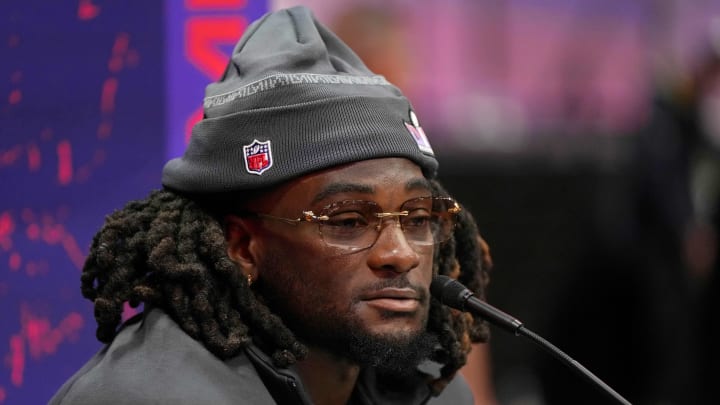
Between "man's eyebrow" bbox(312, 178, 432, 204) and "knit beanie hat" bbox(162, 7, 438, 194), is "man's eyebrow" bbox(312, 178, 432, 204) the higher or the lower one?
the lower one

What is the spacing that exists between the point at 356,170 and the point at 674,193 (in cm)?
321

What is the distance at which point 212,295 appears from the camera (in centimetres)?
252

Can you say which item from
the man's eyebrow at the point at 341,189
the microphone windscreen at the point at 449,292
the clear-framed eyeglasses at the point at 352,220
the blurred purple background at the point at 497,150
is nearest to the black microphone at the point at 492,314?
the microphone windscreen at the point at 449,292

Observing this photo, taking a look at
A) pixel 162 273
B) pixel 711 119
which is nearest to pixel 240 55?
pixel 162 273

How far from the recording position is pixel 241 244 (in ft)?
8.70

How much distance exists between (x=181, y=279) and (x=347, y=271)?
337 millimetres

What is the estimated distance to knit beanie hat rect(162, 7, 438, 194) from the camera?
2535 millimetres

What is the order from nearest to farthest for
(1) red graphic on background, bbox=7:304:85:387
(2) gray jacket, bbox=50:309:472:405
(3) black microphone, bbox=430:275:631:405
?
(2) gray jacket, bbox=50:309:472:405
(3) black microphone, bbox=430:275:631:405
(1) red graphic on background, bbox=7:304:85:387

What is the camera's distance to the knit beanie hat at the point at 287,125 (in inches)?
99.8

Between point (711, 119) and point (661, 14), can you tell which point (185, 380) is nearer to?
point (711, 119)

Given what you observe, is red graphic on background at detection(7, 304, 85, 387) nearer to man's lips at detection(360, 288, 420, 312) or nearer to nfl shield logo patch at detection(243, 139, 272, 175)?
nfl shield logo patch at detection(243, 139, 272, 175)

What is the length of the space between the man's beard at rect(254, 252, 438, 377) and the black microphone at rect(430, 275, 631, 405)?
0.05m

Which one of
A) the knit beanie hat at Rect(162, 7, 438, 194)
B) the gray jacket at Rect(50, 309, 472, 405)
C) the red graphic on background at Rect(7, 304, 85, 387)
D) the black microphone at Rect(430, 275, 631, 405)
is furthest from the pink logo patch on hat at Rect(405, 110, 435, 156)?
the red graphic on background at Rect(7, 304, 85, 387)

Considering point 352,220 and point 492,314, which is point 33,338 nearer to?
point 352,220
